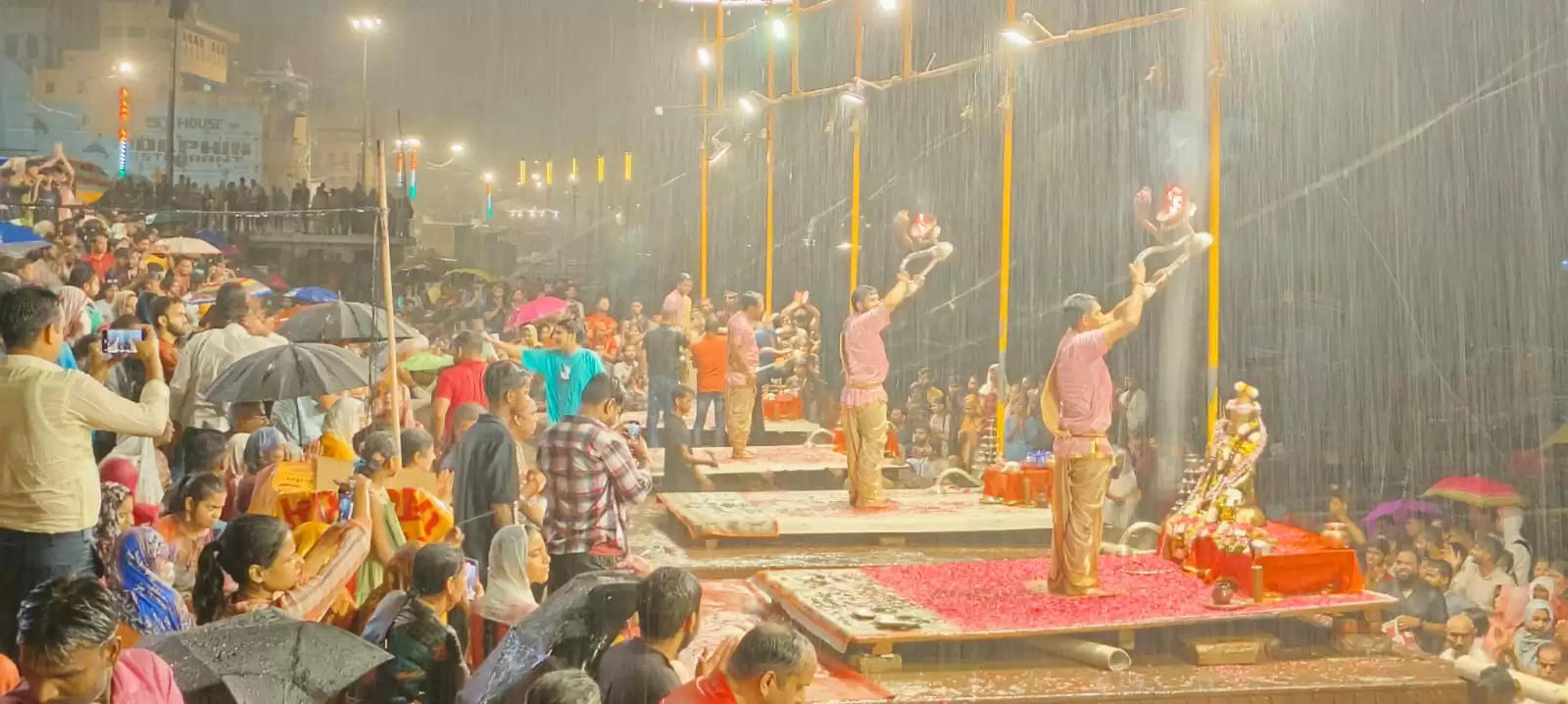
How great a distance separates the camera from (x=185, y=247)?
61.2ft

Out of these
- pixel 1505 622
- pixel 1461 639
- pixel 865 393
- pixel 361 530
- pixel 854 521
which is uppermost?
pixel 865 393

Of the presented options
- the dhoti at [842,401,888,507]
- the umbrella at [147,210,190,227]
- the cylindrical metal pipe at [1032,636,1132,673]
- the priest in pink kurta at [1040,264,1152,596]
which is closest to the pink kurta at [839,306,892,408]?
the dhoti at [842,401,888,507]

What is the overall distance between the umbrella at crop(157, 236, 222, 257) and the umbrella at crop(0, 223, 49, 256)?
14.6 ft

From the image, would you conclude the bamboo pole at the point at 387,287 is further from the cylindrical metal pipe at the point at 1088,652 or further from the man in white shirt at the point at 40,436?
the cylindrical metal pipe at the point at 1088,652

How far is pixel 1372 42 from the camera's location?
53.7ft

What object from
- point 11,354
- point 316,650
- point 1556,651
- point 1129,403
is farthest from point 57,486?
point 1129,403

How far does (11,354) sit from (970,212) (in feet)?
64.4

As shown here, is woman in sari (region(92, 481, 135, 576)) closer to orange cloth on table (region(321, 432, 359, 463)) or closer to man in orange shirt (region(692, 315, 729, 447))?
orange cloth on table (region(321, 432, 359, 463))

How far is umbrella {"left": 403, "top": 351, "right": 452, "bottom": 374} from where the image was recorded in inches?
495

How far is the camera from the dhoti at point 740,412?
615 inches

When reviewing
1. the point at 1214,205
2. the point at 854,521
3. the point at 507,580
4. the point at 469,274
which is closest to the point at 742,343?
the point at 854,521

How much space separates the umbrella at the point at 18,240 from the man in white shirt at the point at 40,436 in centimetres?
923

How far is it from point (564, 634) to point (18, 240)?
36.2 feet

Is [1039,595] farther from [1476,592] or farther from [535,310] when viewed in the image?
[535,310]
